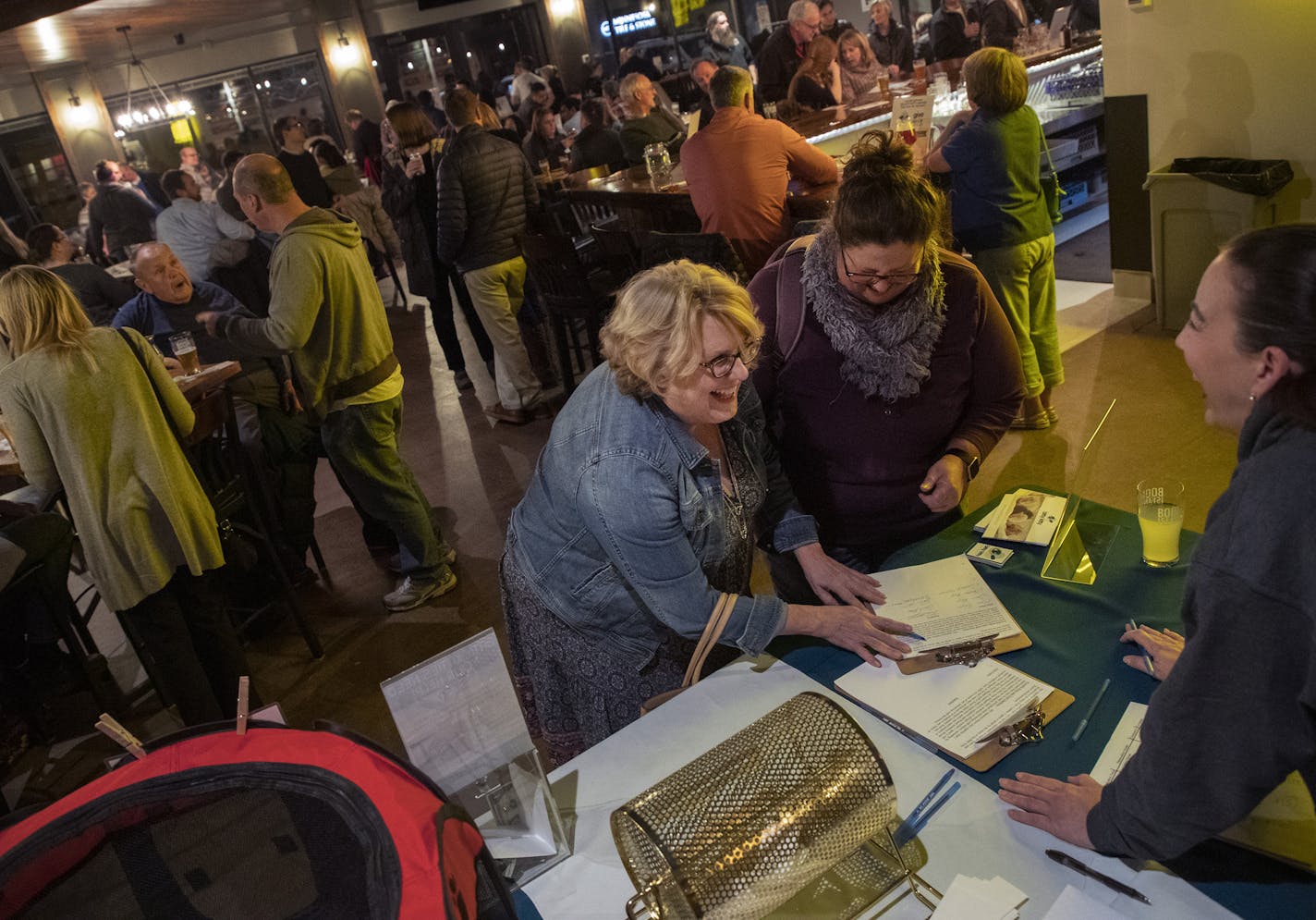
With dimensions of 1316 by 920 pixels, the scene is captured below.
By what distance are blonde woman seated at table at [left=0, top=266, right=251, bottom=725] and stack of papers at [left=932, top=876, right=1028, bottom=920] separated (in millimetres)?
2290

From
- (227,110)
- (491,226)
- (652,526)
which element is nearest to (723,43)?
(491,226)

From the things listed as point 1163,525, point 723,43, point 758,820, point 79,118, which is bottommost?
point 1163,525

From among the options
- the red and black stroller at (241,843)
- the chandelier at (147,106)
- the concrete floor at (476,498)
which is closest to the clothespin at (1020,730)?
the red and black stroller at (241,843)

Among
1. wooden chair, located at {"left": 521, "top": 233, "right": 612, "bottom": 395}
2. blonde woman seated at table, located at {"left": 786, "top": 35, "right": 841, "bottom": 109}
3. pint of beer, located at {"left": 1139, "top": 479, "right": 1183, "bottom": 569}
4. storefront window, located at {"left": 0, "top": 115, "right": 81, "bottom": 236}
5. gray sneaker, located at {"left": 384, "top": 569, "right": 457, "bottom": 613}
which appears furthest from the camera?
storefront window, located at {"left": 0, "top": 115, "right": 81, "bottom": 236}

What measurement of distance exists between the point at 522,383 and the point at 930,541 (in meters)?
3.62

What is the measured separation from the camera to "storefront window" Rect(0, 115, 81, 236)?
1276 cm

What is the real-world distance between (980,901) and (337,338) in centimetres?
273

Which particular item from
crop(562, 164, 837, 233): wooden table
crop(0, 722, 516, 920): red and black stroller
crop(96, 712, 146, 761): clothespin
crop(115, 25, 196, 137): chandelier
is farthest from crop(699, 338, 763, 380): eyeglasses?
crop(115, 25, 196, 137): chandelier

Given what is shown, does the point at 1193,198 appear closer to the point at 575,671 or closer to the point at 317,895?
the point at 575,671

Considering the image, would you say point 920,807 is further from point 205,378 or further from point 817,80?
point 817,80

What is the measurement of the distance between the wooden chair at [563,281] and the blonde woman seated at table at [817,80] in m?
2.69

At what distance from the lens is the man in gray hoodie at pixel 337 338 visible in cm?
304

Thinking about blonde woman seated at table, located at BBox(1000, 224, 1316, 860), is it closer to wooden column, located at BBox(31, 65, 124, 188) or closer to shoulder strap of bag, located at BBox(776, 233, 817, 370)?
shoulder strap of bag, located at BBox(776, 233, 817, 370)

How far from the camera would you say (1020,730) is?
4.17 feet
